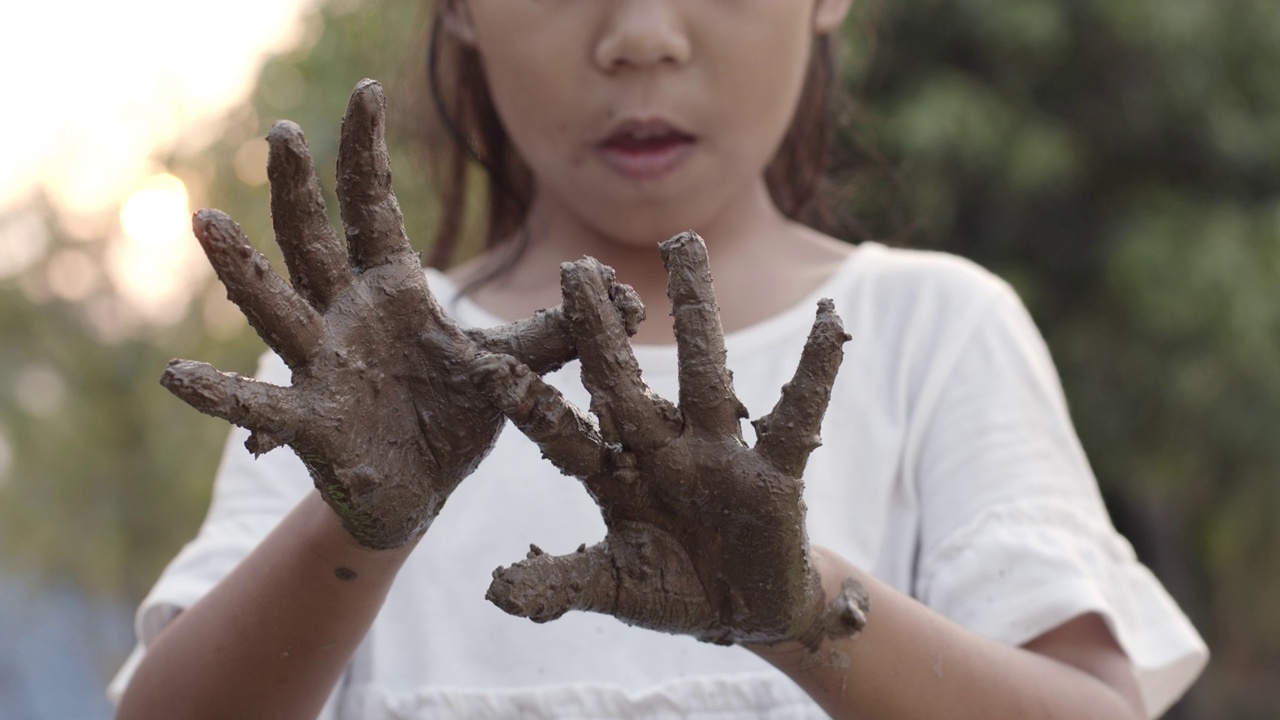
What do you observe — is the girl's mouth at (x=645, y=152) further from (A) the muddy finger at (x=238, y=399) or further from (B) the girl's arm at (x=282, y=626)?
(A) the muddy finger at (x=238, y=399)

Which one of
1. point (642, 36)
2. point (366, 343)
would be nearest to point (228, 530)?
point (366, 343)

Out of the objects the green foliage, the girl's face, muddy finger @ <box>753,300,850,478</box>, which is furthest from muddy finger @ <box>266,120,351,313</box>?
the green foliage

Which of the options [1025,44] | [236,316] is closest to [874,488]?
[1025,44]

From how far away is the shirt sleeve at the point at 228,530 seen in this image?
1488mm

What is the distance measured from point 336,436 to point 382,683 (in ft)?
2.13

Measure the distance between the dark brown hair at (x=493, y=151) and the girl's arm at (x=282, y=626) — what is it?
650mm

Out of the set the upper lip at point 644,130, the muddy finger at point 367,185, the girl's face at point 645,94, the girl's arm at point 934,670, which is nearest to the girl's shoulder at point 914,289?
the girl's face at point 645,94

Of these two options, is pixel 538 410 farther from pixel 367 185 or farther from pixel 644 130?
pixel 644 130

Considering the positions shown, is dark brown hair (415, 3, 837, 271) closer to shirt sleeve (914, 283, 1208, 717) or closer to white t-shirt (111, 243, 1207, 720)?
white t-shirt (111, 243, 1207, 720)

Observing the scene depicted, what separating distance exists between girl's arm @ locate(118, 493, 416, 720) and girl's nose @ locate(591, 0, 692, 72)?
600 millimetres

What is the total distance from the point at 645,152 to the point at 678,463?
62cm

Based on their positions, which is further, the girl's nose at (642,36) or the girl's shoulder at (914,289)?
the girl's shoulder at (914,289)

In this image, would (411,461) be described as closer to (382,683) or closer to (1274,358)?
(382,683)

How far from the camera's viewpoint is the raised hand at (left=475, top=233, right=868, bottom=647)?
0.97 meters
